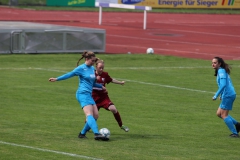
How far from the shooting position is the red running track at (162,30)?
3701 centimetres

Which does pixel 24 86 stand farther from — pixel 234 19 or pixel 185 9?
pixel 185 9

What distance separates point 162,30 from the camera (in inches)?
1850

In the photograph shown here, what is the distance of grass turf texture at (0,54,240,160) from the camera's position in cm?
1374

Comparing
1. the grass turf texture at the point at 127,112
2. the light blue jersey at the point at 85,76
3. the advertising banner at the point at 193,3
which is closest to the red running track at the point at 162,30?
the advertising banner at the point at 193,3

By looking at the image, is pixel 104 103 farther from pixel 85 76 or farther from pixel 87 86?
pixel 85 76

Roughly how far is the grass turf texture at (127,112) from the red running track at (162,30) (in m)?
5.59

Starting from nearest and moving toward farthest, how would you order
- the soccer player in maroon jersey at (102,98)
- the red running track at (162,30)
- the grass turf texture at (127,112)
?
the grass turf texture at (127,112) < the soccer player in maroon jersey at (102,98) < the red running track at (162,30)

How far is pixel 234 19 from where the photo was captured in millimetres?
55812

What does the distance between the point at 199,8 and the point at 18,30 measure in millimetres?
31859

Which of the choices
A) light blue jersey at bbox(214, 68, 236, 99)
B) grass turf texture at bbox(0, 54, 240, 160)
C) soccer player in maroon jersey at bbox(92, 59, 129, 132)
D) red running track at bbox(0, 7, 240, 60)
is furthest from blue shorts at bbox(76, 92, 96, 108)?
red running track at bbox(0, 7, 240, 60)

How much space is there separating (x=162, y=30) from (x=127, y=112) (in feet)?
93.2

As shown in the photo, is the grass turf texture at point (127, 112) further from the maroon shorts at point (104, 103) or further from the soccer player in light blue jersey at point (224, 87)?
the maroon shorts at point (104, 103)

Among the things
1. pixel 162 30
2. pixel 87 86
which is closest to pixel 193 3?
pixel 162 30

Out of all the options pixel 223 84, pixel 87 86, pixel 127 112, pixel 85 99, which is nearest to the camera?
pixel 85 99
